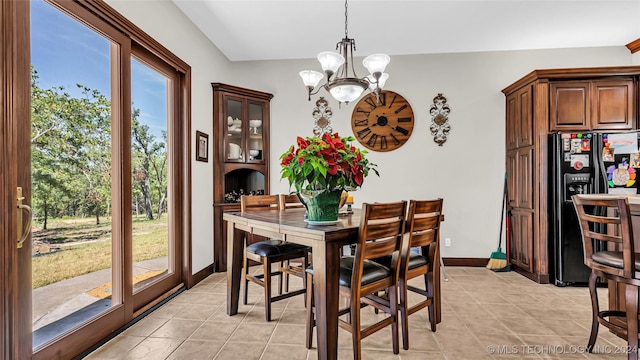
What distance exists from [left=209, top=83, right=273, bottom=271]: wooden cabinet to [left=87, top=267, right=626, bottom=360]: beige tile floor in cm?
112

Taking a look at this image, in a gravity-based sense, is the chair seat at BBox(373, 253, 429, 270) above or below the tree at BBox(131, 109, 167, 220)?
below

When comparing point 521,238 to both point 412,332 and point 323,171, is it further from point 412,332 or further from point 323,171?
point 323,171

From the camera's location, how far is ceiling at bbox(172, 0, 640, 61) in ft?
9.92

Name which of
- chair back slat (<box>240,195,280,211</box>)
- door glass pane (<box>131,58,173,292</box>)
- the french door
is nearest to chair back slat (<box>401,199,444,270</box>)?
chair back slat (<box>240,195,280,211</box>)

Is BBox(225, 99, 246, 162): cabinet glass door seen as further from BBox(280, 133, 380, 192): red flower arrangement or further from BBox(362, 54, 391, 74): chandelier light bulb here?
BBox(280, 133, 380, 192): red flower arrangement

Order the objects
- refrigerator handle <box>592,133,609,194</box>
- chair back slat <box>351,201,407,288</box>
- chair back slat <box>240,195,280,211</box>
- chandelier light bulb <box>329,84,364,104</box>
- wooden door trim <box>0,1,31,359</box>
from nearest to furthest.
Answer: wooden door trim <box>0,1,31,359</box> → chair back slat <box>351,201,407,288</box> → chandelier light bulb <box>329,84,364,104</box> → chair back slat <box>240,195,280,211</box> → refrigerator handle <box>592,133,609,194</box>

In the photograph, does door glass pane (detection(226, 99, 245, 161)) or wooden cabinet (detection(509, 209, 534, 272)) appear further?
door glass pane (detection(226, 99, 245, 161))

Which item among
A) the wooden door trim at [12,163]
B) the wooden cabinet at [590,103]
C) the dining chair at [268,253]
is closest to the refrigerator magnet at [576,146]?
the wooden cabinet at [590,103]

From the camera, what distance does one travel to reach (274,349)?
2.02 metres

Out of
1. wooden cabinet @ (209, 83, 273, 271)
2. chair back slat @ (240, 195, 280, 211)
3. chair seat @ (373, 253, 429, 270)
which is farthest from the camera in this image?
wooden cabinet @ (209, 83, 273, 271)

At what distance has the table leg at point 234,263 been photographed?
2486mm

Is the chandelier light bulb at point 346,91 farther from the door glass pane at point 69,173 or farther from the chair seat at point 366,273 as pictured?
the door glass pane at point 69,173

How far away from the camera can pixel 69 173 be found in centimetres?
192

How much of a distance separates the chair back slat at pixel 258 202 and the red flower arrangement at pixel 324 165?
0.99m
